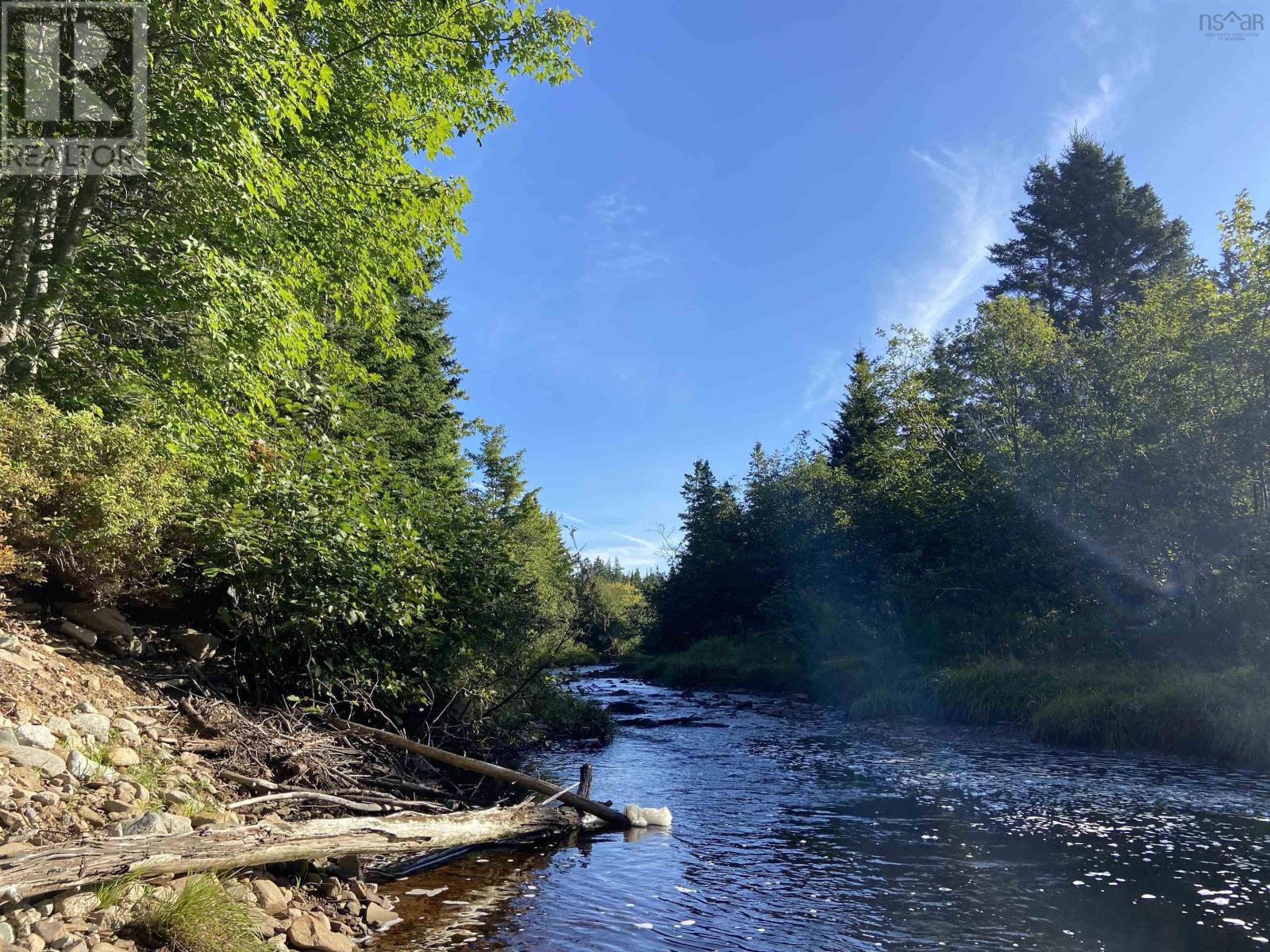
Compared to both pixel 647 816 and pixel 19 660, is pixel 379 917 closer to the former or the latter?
pixel 19 660

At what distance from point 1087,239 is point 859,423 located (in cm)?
1756

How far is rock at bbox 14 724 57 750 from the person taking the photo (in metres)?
5.33

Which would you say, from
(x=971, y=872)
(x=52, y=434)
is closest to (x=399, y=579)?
(x=52, y=434)

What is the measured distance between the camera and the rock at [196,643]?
9102 millimetres

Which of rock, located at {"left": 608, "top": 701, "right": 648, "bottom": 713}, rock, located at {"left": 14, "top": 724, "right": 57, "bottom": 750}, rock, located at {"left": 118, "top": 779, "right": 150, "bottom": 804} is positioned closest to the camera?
rock, located at {"left": 14, "top": 724, "right": 57, "bottom": 750}

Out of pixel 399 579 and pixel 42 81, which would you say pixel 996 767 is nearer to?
pixel 399 579

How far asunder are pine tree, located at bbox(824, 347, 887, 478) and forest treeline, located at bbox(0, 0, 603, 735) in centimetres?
2970

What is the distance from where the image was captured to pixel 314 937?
5.50 metres

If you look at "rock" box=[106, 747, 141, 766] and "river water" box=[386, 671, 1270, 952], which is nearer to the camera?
"rock" box=[106, 747, 141, 766]

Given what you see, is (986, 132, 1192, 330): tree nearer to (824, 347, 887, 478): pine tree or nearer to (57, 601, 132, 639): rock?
(824, 347, 887, 478): pine tree

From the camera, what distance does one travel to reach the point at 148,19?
26.1ft

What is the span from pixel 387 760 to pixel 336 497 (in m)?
3.59

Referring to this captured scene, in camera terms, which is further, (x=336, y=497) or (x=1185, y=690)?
(x=1185, y=690)

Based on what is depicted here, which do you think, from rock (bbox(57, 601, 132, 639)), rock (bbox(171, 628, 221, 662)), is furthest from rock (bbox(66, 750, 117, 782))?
rock (bbox(171, 628, 221, 662))
